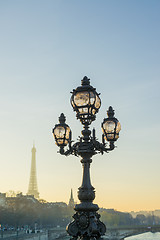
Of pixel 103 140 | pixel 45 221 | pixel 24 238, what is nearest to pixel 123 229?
pixel 45 221

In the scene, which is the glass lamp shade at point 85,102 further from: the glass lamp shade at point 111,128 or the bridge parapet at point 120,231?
the bridge parapet at point 120,231

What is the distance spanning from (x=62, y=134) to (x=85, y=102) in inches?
33.0

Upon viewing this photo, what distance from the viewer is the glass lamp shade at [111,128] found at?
19.5 ft

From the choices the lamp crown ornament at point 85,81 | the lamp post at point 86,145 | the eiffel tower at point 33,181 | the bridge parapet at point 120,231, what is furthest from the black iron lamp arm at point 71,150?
the eiffel tower at point 33,181

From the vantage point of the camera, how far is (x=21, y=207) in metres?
72.6

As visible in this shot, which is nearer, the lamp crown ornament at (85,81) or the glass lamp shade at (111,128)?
the glass lamp shade at (111,128)

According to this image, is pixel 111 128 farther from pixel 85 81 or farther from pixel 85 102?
pixel 85 81

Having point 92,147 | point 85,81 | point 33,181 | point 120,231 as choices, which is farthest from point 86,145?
point 33,181

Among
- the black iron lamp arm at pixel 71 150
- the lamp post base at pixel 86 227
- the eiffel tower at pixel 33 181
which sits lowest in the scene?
the lamp post base at pixel 86 227

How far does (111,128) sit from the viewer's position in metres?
5.93

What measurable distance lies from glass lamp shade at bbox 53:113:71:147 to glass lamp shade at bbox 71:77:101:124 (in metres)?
0.44

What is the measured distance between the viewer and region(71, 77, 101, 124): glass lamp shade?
5766mm

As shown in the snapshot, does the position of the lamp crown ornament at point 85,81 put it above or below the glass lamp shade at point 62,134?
above

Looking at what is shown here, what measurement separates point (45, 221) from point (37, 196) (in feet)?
147
